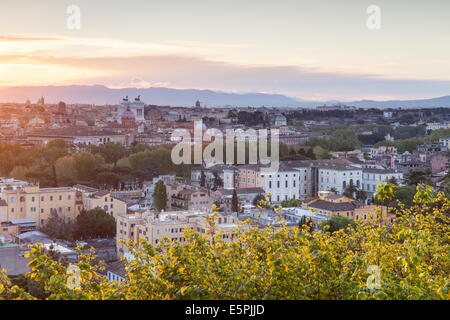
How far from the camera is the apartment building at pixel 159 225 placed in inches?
420

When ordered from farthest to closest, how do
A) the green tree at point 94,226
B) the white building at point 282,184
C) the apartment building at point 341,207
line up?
the white building at point 282,184 → the apartment building at point 341,207 → the green tree at point 94,226

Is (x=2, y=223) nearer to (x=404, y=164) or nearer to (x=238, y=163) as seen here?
(x=238, y=163)

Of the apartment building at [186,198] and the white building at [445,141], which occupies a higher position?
the white building at [445,141]

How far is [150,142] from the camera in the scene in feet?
106

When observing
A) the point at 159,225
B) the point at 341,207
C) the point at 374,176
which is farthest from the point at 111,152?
the point at 159,225

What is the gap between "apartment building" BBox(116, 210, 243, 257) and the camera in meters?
10.7

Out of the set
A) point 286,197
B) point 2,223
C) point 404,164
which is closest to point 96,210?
point 2,223

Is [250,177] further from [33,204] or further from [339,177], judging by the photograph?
[33,204]

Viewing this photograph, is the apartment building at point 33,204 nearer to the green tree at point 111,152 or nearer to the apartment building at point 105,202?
the apartment building at point 105,202

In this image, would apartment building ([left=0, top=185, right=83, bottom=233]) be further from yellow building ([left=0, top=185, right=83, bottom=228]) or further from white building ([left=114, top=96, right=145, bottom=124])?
white building ([left=114, top=96, right=145, bottom=124])

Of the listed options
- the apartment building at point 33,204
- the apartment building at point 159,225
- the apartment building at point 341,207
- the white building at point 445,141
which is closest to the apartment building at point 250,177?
the apartment building at point 341,207

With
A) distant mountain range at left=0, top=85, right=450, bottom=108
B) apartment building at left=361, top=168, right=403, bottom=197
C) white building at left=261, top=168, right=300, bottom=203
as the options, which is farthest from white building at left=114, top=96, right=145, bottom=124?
white building at left=261, top=168, right=300, bottom=203
